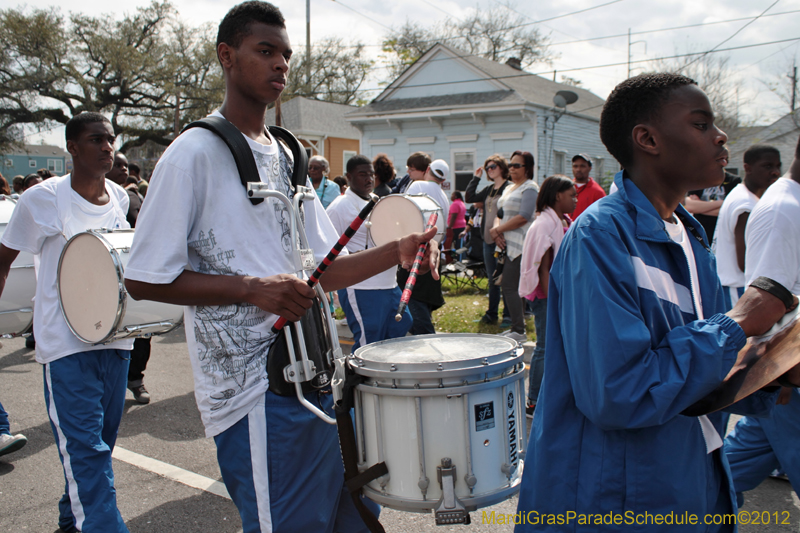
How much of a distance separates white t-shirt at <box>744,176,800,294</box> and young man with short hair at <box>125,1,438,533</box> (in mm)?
2552

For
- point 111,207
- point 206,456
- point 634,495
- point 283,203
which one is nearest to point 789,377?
point 634,495

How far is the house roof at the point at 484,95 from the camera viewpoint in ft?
69.9

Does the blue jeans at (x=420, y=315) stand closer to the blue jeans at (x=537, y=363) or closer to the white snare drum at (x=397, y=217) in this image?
the blue jeans at (x=537, y=363)

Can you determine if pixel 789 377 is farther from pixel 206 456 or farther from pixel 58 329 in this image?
pixel 206 456

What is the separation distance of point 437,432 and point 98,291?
2156 mm

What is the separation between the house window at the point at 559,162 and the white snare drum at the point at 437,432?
20.9 meters

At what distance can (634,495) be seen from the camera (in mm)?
1616

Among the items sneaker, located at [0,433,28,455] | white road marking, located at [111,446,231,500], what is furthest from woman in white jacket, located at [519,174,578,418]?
sneaker, located at [0,433,28,455]

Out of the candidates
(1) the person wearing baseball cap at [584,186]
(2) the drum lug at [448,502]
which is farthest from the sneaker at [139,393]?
(1) the person wearing baseball cap at [584,186]

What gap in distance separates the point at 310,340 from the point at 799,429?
249cm

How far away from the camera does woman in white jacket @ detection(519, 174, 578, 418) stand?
213 inches

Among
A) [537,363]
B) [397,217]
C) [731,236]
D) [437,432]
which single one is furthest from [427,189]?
[437,432]

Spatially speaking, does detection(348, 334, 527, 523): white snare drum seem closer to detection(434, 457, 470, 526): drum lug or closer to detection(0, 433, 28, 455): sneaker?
detection(434, 457, 470, 526): drum lug

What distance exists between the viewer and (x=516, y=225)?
25.1ft
